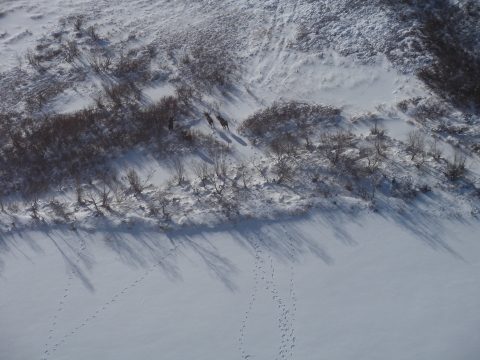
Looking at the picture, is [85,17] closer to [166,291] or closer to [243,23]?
[243,23]

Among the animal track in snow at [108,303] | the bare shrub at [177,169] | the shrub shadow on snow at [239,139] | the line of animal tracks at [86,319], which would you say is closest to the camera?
the line of animal tracks at [86,319]

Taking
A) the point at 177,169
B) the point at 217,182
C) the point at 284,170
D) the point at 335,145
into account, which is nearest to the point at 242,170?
the point at 217,182

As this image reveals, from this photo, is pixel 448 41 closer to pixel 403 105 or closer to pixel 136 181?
pixel 403 105

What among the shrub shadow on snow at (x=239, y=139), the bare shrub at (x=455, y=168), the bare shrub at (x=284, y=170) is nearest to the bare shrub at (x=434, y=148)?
the bare shrub at (x=455, y=168)

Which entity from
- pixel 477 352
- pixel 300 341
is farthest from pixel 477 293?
pixel 300 341

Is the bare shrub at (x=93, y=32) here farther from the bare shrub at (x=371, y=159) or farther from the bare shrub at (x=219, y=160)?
the bare shrub at (x=371, y=159)

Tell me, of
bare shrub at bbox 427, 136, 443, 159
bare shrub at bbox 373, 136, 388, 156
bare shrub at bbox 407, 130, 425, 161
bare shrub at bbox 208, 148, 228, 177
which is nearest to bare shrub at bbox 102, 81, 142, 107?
bare shrub at bbox 208, 148, 228, 177
